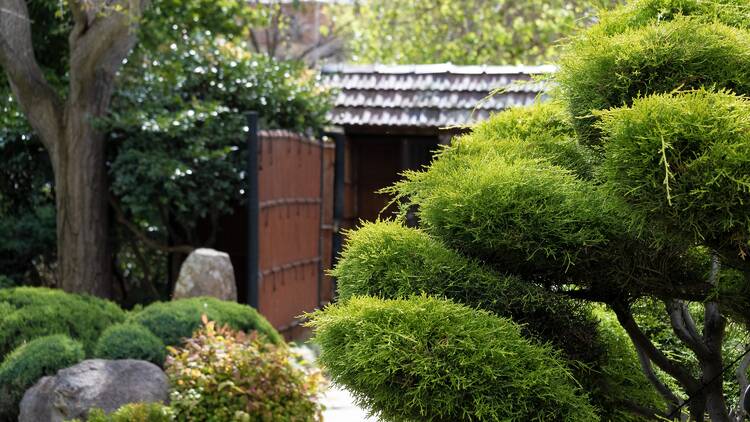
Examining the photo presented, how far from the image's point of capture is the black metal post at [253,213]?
902 centimetres

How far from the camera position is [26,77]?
29.3ft

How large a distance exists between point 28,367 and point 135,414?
1.10m

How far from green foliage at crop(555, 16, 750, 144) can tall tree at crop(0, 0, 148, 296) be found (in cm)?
601

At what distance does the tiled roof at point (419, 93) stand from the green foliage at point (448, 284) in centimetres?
819

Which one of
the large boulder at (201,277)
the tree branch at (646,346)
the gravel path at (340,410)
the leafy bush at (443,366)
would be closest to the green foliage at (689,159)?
the leafy bush at (443,366)

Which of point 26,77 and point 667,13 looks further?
point 26,77

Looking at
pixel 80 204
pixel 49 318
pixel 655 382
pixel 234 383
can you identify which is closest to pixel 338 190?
pixel 80 204

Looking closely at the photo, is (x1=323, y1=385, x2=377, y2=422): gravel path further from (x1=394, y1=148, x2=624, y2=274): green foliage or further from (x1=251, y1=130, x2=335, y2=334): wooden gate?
(x1=394, y1=148, x2=624, y2=274): green foliage

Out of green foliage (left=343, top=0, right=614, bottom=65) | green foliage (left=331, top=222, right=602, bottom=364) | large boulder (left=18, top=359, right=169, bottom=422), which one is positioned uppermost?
green foliage (left=343, top=0, right=614, bottom=65)

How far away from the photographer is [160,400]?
6234 mm

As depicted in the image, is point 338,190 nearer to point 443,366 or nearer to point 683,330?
point 683,330

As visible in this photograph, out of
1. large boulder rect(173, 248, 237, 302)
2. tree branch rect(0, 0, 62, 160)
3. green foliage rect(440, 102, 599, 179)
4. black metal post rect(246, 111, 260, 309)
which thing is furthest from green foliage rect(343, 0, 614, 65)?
green foliage rect(440, 102, 599, 179)

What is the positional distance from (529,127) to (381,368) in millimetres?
1225

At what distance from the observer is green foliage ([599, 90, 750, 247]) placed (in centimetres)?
269
